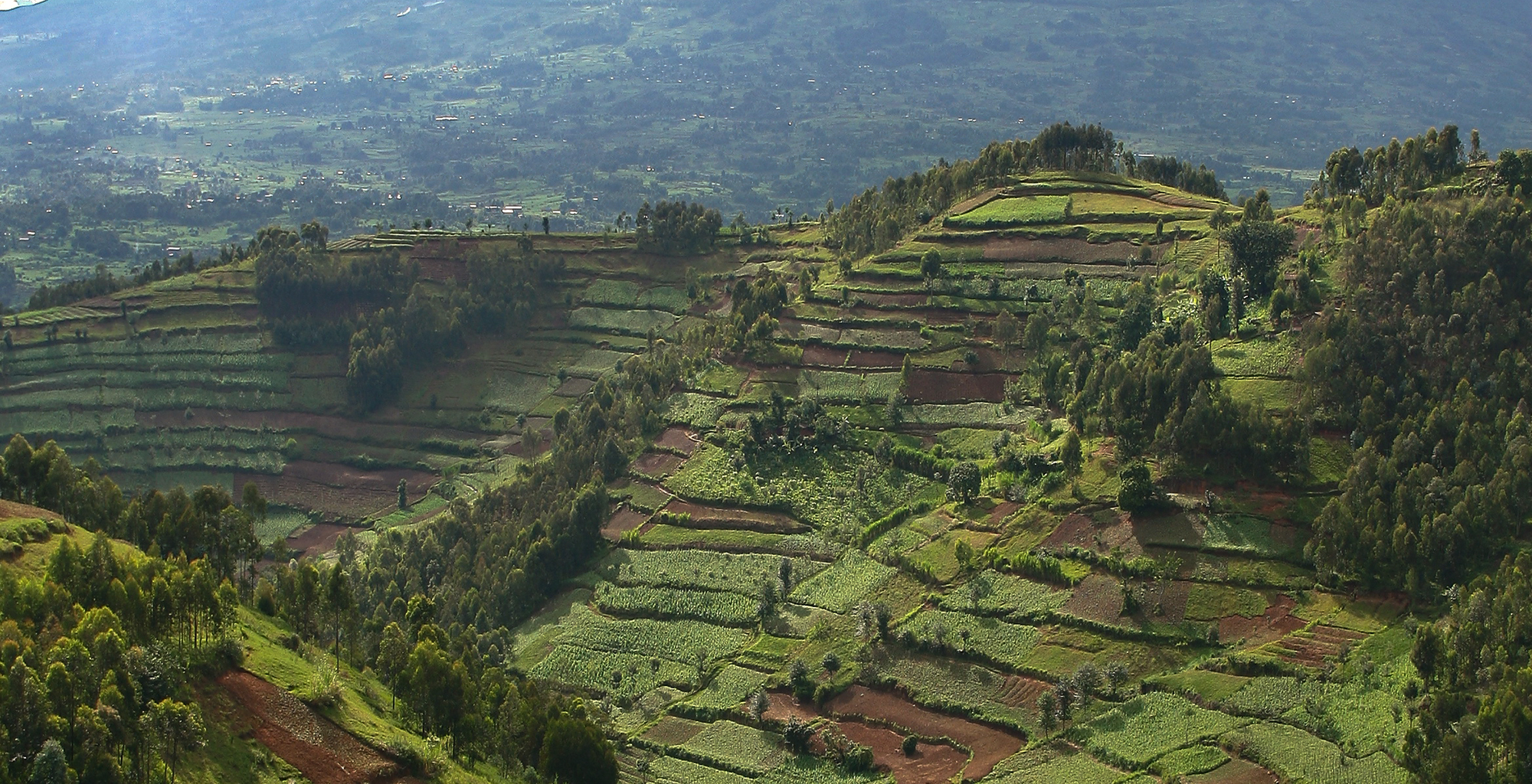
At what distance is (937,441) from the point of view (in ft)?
288

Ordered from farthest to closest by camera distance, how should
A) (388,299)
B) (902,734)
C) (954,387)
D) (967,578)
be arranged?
(388,299) < (954,387) < (967,578) < (902,734)

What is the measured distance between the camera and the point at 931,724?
208 ft

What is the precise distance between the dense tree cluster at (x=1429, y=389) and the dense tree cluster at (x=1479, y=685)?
3.25m

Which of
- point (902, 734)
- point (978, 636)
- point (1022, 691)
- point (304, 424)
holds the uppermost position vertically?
point (304, 424)

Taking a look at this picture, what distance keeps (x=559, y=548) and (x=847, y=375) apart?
2410 centimetres


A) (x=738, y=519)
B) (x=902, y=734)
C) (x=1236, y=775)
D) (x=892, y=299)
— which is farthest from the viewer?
(x=892, y=299)

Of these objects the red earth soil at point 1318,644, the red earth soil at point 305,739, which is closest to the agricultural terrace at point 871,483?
the red earth soil at point 1318,644

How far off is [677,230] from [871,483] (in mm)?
56148

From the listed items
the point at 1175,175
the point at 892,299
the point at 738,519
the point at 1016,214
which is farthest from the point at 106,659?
the point at 1175,175

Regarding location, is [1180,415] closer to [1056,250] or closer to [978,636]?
[978,636]

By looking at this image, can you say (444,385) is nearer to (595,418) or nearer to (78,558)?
(595,418)

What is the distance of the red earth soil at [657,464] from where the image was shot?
92000 mm

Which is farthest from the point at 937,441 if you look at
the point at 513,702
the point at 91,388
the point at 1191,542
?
the point at 91,388

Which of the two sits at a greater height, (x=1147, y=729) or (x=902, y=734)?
(x=1147, y=729)
